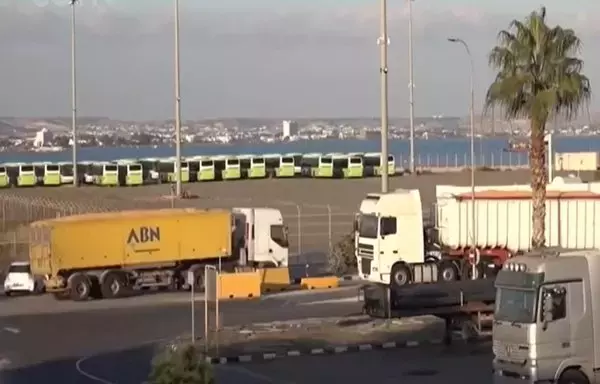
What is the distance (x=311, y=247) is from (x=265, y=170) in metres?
28.1

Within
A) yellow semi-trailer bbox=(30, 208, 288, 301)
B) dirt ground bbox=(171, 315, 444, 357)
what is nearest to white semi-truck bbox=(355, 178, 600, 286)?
yellow semi-trailer bbox=(30, 208, 288, 301)

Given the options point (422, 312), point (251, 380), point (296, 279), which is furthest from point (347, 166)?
point (251, 380)

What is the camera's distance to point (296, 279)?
50.0 meters

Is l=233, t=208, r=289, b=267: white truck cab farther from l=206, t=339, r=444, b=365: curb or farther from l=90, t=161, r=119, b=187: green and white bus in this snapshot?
l=90, t=161, r=119, b=187: green and white bus

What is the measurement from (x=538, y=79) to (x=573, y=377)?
845 inches

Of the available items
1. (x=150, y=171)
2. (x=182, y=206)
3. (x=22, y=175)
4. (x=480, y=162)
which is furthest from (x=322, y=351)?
(x=480, y=162)

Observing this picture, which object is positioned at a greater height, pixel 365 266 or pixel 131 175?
pixel 131 175

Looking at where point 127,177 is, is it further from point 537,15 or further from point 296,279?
point 537,15

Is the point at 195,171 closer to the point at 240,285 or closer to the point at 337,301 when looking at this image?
the point at 240,285

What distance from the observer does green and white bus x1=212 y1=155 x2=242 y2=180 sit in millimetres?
87812

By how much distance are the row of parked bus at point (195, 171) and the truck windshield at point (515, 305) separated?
61.3 metres

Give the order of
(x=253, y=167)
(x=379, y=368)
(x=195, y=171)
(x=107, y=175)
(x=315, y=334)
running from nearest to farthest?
(x=379, y=368), (x=315, y=334), (x=107, y=175), (x=195, y=171), (x=253, y=167)

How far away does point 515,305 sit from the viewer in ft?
80.7

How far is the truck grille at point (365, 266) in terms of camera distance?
46.8m
